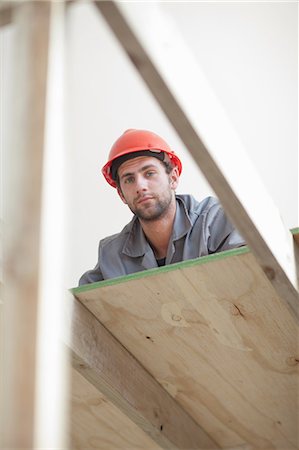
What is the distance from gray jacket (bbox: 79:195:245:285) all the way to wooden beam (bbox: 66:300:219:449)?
1.07ft

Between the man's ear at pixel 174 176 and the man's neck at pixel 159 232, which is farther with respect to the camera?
the man's ear at pixel 174 176

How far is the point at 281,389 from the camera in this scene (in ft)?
8.61

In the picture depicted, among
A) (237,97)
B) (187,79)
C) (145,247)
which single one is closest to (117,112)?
(237,97)

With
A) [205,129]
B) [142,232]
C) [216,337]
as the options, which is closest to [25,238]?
[205,129]

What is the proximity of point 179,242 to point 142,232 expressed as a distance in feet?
0.55

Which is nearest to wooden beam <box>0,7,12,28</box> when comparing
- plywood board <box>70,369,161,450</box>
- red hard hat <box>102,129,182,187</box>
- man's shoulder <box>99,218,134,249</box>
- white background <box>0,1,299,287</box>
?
plywood board <box>70,369,161,450</box>

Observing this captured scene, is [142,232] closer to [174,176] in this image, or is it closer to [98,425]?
[174,176]

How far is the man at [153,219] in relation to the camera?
272 centimetres

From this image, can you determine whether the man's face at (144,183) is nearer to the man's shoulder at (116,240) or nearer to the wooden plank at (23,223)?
the man's shoulder at (116,240)

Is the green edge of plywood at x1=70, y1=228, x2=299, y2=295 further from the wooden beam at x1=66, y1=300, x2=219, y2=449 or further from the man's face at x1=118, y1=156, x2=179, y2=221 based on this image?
the man's face at x1=118, y1=156, x2=179, y2=221

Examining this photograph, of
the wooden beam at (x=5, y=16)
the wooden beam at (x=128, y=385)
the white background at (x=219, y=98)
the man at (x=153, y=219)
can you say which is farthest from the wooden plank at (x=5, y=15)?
the white background at (x=219, y=98)

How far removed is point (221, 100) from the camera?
4168 mm

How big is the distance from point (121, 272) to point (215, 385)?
1.39ft

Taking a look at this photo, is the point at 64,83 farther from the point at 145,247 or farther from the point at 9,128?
the point at 145,247
